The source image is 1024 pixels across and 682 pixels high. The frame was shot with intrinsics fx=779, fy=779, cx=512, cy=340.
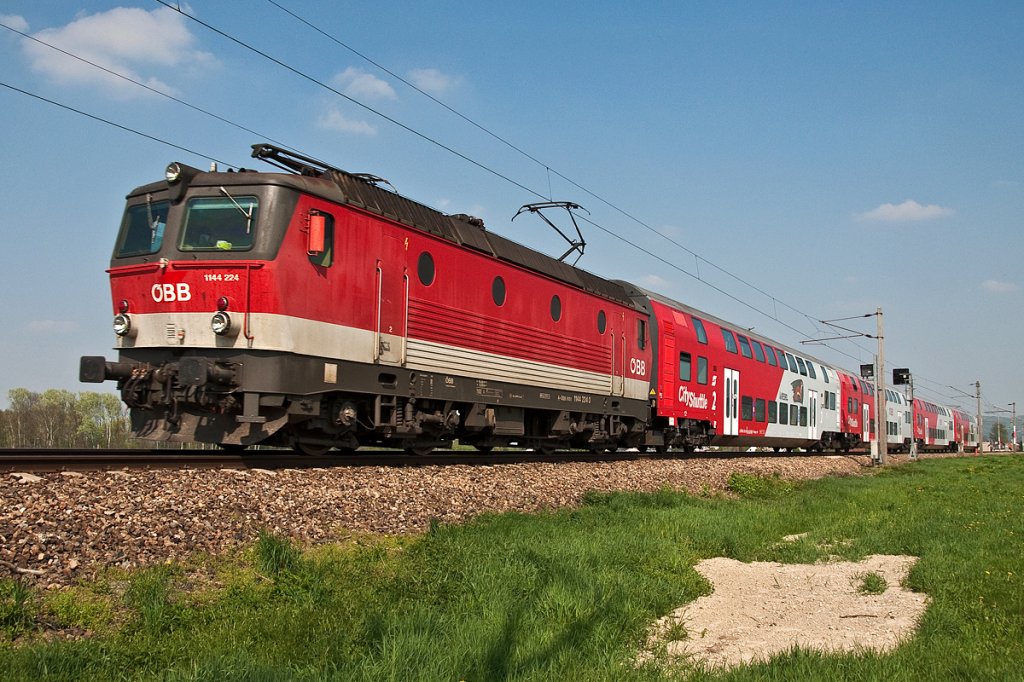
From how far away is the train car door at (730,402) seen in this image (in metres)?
27.6

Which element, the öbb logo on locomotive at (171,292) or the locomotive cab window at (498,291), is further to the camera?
the locomotive cab window at (498,291)

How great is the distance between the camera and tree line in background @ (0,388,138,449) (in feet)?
156

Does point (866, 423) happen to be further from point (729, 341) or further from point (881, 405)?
point (729, 341)

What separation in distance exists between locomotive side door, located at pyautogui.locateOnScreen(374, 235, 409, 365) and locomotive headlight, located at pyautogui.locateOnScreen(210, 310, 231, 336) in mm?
2493

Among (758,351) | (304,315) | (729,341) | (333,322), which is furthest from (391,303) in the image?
(758,351)

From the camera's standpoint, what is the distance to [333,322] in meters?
11.7

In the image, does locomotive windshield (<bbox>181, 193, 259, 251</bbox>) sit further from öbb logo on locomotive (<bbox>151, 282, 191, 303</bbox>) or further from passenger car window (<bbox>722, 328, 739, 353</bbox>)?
passenger car window (<bbox>722, 328, 739, 353</bbox>)

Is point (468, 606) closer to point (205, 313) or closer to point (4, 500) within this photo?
A: point (4, 500)

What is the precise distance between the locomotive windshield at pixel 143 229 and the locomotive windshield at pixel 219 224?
1.62 feet

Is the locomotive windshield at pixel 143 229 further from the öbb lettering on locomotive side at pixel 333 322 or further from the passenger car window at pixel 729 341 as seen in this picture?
the passenger car window at pixel 729 341

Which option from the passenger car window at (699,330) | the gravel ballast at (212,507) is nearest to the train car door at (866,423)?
the passenger car window at (699,330)

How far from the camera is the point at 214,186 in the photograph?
11328 mm

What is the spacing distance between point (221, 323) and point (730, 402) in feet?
69.6

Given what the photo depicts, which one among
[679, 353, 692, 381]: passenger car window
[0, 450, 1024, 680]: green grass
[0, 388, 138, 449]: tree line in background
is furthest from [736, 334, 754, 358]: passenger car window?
[0, 388, 138, 449]: tree line in background
